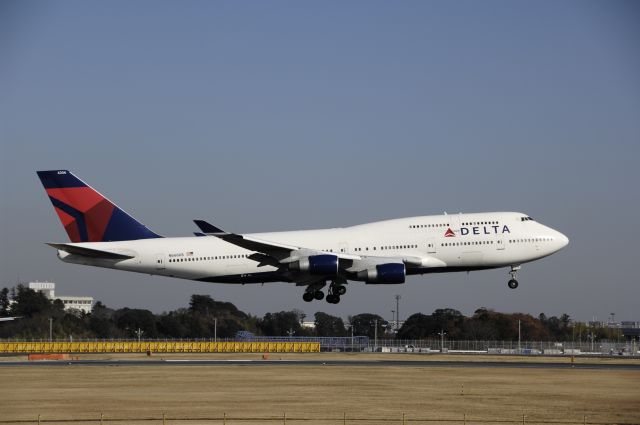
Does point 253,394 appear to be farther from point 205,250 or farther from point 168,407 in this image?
point 205,250

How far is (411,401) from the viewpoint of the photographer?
4384 cm

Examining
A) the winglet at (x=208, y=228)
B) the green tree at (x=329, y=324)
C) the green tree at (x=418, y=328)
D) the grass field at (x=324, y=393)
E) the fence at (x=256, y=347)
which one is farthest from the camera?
the green tree at (x=329, y=324)

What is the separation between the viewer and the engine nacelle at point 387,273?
63.7 meters

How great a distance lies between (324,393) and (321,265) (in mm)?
18088

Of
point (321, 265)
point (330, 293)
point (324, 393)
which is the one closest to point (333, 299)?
point (330, 293)

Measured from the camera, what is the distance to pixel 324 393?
1844 inches

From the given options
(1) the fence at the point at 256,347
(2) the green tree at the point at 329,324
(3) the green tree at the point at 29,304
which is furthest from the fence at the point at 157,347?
(2) the green tree at the point at 329,324

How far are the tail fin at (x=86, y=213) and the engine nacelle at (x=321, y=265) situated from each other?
11.9 meters

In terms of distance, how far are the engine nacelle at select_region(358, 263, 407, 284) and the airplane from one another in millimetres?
62

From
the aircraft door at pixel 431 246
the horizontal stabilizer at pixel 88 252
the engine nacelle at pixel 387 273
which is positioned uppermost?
the aircraft door at pixel 431 246

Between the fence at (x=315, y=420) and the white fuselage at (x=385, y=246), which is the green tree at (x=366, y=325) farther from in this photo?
the fence at (x=315, y=420)

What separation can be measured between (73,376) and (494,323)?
293 ft

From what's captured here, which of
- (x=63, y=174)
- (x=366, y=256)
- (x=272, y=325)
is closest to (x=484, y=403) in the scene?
(x=366, y=256)

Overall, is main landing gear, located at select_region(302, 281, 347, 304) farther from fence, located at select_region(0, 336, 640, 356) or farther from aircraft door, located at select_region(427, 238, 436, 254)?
fence, located at select_region(0, 336, 640, 356)
